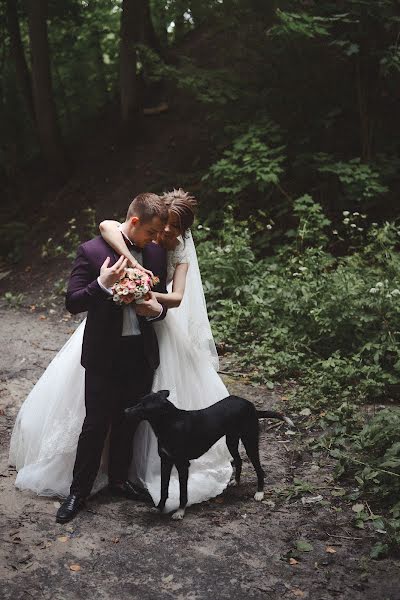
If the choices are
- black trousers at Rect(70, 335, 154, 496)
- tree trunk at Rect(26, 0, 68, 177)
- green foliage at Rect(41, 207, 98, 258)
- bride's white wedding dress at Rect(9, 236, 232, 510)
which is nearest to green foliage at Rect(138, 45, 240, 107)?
green foliage at Rect(41, 207, 98, 258)

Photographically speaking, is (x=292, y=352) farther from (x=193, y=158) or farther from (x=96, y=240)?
(x=193, y=158)

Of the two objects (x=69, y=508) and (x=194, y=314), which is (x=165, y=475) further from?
(x=194, y=314)

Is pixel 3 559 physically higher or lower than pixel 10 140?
lower

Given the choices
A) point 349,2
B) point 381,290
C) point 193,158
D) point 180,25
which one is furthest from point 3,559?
point 180,25

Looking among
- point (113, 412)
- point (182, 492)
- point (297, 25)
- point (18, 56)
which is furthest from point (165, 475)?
point (18, 56)

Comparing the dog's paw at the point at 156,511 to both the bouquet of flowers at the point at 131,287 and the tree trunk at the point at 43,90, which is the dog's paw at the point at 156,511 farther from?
the tree trunk at the point at 43,90

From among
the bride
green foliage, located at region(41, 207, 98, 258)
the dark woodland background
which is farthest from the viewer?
green foliage, located at region(41, 207, 98, 258)

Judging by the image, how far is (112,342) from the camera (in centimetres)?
414

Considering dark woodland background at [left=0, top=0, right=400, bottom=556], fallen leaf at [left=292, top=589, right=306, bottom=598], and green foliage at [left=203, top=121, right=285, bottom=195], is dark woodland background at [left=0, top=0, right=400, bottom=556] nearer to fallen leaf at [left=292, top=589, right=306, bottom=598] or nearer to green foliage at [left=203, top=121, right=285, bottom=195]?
green foliage at [left=203, top=121, right=285, bottom=195]

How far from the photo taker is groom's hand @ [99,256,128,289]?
384 cm

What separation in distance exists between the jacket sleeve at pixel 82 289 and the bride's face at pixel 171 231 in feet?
1.84

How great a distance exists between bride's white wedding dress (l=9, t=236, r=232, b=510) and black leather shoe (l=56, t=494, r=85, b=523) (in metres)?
0.25

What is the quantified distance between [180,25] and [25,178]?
587cm

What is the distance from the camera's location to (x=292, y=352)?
6.93 m
